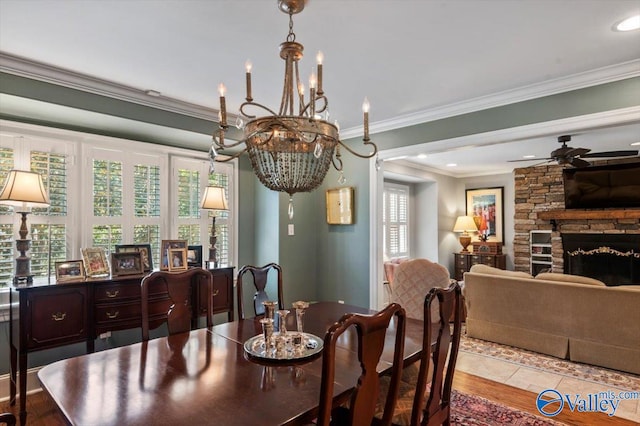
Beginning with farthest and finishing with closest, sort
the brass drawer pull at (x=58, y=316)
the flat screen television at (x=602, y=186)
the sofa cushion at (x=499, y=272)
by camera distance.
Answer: the flat screen television at (x=602, y=186), the sofa cushion at (x=499, y=272), the brass drawer pull at (x=58, y=316)

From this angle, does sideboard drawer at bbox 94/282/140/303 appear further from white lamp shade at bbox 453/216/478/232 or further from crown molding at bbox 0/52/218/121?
white lamp shade at bbox 453/216/478/232

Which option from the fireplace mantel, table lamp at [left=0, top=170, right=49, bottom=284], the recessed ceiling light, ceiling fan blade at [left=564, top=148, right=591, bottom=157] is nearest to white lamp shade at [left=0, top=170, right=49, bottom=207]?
table lamp at [left=0, top=170, right=49, bottom=284]

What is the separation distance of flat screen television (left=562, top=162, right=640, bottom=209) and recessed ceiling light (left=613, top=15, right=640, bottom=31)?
4.48 meters

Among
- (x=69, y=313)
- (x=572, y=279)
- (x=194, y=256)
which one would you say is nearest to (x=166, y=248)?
(x=194, y=256)

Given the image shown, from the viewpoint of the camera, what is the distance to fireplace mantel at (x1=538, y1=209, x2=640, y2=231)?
220 inches

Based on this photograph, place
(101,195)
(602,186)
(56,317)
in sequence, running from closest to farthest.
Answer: (56,317) → (101,195) → (602,186)

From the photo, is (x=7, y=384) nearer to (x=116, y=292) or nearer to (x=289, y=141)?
(x=116, y=292)

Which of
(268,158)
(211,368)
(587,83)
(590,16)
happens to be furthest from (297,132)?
(587,83)

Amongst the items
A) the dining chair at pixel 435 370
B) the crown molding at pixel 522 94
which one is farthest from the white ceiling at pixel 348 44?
the dining chair at pixel 435 370

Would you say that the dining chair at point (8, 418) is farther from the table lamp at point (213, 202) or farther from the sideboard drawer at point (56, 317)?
the table lamp at point (213, 202)

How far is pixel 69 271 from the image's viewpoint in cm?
278

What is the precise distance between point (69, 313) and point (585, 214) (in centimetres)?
701

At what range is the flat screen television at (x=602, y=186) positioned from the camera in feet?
18.2

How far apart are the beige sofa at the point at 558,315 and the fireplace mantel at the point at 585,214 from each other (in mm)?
3061
